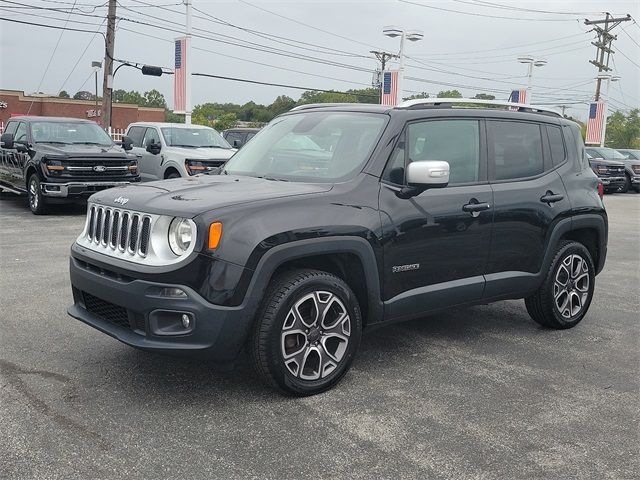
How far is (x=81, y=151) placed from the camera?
40.8ft

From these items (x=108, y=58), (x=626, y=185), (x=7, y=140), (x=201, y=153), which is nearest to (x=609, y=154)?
(x=626, y=185)

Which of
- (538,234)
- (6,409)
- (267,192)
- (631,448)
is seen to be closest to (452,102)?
(538,234)

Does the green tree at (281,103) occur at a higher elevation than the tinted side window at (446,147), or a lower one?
higher

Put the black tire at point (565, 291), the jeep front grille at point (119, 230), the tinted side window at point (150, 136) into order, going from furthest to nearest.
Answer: the tinted side window at point (150, 136) → the black tire at point (565, 291) → the jeep front grille at point (119, 230)

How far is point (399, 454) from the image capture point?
333cm

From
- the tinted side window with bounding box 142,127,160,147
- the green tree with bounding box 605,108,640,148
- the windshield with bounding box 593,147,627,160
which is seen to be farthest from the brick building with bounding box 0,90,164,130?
the green tree with bounding box 605,108,640,148

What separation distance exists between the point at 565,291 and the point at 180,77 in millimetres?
17930

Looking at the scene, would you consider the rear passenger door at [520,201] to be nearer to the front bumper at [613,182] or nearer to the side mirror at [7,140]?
the side mirror at [7,140]

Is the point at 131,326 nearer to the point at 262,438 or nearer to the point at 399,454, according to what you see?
the point at 262,438

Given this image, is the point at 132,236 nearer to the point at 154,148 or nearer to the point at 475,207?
the point at 475,207

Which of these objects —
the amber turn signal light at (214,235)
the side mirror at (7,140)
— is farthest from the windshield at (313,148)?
the side mirror at (7,140)

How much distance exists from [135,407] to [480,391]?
7.00 ft

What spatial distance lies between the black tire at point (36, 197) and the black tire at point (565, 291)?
383 inches

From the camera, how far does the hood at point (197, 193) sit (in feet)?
12.4
